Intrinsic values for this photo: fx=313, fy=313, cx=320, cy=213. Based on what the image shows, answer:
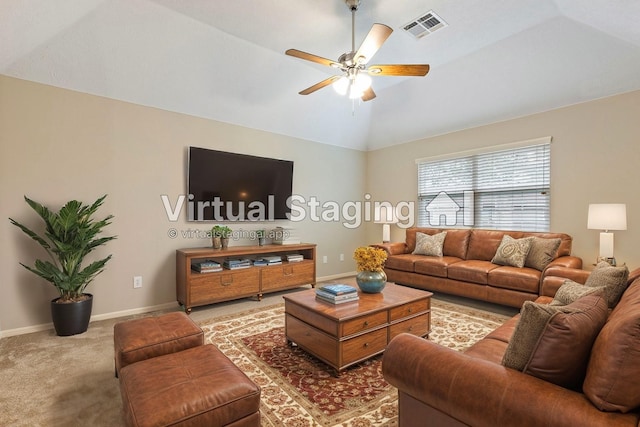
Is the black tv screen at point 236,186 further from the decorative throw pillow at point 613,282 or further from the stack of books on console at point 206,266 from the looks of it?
the decorative throw pillow at point 613,282

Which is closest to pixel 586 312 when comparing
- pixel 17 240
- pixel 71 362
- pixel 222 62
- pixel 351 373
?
pixel 351 373

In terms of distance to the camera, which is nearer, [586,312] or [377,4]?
[586,312]

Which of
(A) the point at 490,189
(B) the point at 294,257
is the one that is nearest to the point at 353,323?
(B) the point at 294,257

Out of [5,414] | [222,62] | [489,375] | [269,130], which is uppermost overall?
[222,62]

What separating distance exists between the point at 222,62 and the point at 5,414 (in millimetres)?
3390

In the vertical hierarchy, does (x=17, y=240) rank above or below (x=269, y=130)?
below

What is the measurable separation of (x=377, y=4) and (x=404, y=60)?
3.73 feet

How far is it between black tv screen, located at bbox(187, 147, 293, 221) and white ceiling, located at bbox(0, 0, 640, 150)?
0.58 m

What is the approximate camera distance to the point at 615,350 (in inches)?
38.0

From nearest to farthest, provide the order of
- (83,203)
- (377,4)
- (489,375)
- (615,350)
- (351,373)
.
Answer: (615,350), (489,375), (351,373), (377,4), (83,203)

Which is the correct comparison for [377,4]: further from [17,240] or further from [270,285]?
[17,240]

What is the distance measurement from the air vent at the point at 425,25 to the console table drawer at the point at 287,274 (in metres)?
3.13

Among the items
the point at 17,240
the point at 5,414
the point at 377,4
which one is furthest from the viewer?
the point at 17,240

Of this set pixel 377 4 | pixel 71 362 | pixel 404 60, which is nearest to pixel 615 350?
pixel 377 4
